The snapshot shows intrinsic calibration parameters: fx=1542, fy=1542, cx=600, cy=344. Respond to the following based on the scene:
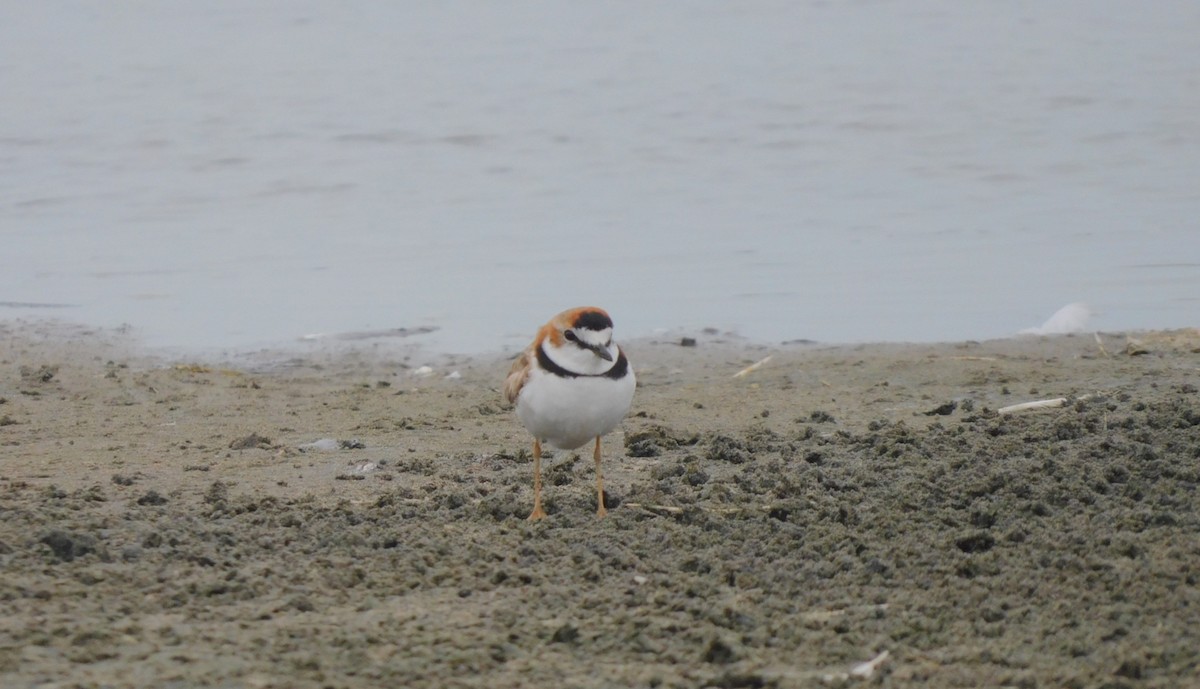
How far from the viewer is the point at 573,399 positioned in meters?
5.94

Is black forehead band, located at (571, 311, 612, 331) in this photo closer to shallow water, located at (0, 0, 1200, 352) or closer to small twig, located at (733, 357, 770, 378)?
small twig, located at (733, 357, 770, 378)

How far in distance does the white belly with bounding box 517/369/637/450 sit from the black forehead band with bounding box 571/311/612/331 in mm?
205

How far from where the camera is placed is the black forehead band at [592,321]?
232 inches

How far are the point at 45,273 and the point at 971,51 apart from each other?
14679 millimetres

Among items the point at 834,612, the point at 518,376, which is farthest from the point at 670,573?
the point at 518,376

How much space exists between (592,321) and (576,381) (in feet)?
0.80

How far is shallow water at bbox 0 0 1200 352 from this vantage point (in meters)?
11.6

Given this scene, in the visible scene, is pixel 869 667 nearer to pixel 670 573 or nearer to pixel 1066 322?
pixel 670 573

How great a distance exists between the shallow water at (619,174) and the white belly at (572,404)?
4.53m

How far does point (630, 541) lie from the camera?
555cm

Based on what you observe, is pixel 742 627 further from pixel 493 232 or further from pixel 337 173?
pixel 337 173

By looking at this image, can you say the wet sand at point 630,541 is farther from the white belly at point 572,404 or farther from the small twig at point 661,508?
the white belly at point 572,404

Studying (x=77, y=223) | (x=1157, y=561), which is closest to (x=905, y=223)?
(x=77, y=223)

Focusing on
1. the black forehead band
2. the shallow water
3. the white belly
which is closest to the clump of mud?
the white belly
